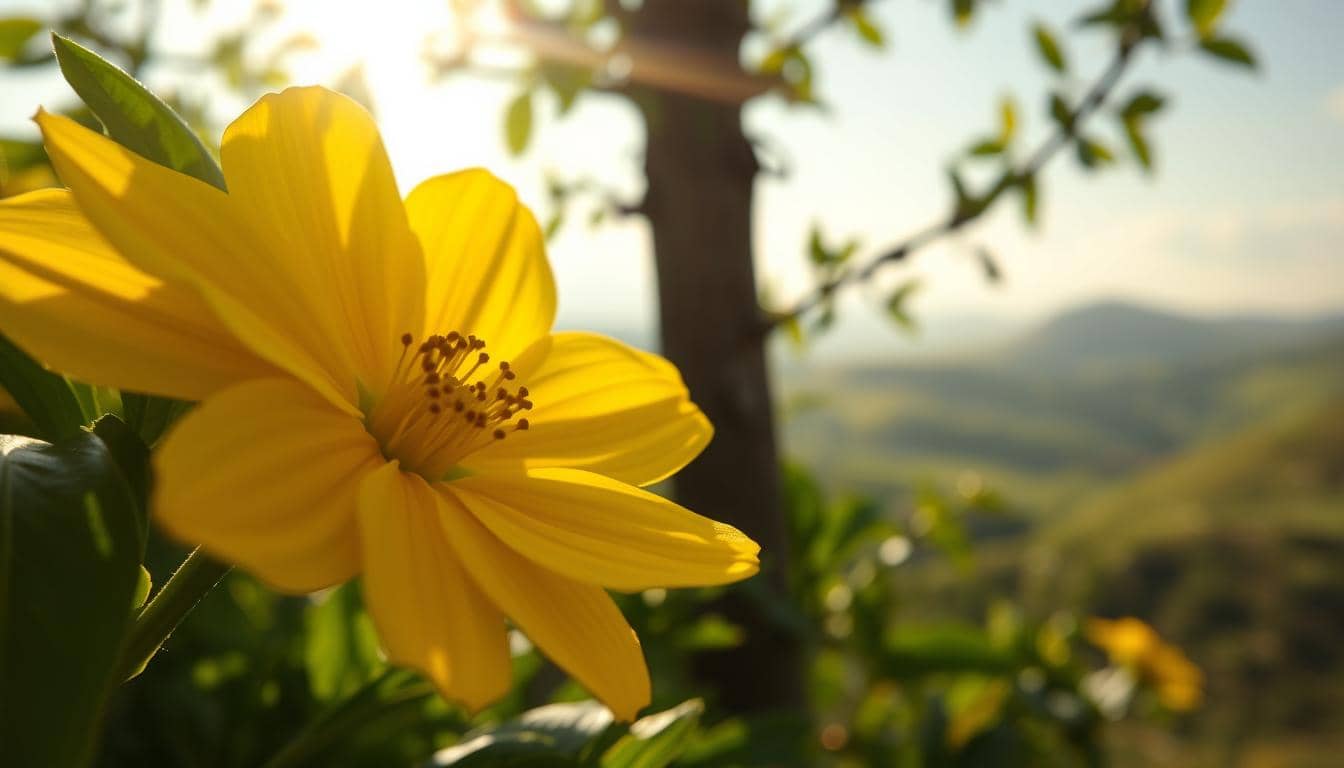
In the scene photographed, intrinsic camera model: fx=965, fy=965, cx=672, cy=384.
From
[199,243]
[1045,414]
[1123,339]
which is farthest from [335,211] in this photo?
[1123,339]

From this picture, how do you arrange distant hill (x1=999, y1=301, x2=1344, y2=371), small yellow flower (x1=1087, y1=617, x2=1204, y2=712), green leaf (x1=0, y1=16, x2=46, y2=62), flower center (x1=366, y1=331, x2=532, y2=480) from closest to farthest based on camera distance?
flower center (x1=366, y1=331, x2=532, y2=480)
green leaf (x1=0, y1=16, x2=46, y2=62)
small yellow flower (x1=1087, y1=617, x2=1204, y2=712)
distant hill (x1=999, y1=301, x2=1344, y2=371)

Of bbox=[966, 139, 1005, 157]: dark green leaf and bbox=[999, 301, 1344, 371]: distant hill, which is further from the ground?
bbox=[966, 139, 1005, 157]: dark green leaf

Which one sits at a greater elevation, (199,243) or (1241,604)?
(199,243)

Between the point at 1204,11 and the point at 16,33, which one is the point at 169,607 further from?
the point at 1204,11

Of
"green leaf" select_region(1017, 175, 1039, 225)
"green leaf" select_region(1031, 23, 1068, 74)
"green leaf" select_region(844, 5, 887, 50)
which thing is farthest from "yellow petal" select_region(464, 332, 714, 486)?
"green leaf" select_region(844, 5, 887, 50)

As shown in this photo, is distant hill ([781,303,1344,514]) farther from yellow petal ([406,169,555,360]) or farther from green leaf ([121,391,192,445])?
green leaf ([121,391,192,445])

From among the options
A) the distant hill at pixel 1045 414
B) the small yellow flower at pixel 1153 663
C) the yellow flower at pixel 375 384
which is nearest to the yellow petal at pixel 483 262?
the yellow flower at pixel 375 384
